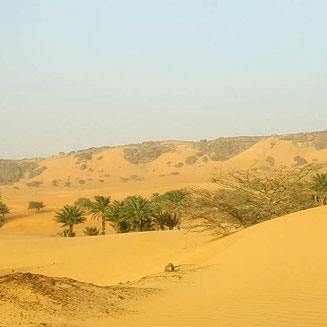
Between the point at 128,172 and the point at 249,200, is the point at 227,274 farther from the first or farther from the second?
the point at 128,172

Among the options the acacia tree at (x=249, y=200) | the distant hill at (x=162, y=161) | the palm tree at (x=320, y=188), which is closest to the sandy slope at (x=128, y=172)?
the distant hill at (x=162, y=161)

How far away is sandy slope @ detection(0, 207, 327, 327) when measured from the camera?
22.3 ft

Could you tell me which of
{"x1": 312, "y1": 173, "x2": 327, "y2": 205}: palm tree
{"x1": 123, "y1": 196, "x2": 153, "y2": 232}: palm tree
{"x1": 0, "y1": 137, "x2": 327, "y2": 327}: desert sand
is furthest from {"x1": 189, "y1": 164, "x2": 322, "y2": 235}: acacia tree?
{"x1": 123, "y1": 196, "x2": 153, "y2": 232}: palm tree

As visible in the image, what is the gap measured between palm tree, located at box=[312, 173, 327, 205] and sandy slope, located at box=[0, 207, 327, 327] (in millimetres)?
4910

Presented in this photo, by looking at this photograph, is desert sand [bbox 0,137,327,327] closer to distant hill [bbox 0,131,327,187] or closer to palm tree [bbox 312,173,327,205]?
palm tree [bbox 312,173,327,205]

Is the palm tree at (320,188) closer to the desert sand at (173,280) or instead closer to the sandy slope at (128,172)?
the desert sand at (173,280)

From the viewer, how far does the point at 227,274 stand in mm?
10344

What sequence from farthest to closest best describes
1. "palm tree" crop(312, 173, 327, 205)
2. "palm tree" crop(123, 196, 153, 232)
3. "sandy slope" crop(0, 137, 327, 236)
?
"sandy slope" crop(0, 137, 327, 236) → "palm tree" crop(123, 196, 153, 232) → "palm tree" crop(312, 173, 327, 205)

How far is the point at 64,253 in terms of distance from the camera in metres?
20.7

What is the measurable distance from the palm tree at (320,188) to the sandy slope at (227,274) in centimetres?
491

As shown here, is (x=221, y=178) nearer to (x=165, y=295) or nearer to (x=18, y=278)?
(x=165, y=295)

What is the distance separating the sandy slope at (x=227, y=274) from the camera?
268 inches

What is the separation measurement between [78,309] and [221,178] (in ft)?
40.0

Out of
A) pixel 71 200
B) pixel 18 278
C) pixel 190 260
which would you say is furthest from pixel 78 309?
pixel 71 200
